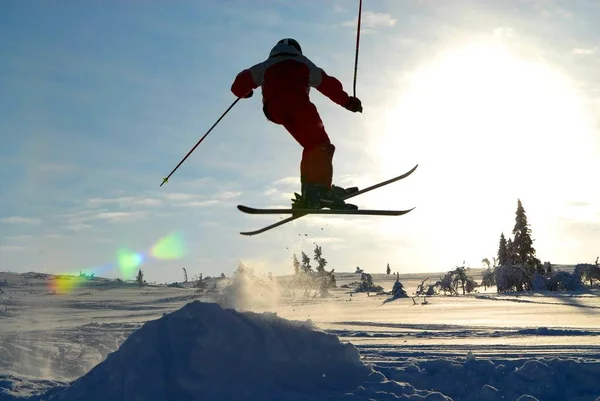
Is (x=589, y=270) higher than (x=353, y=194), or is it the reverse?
(x=353, y=194)

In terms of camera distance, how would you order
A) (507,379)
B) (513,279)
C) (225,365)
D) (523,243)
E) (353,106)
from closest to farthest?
1. (225,365)
2. (507,379)
3. (353,106)
4. (513,279)
5. (523,243)

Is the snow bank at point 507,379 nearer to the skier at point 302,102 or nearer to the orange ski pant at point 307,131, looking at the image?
the skier at point 302,102

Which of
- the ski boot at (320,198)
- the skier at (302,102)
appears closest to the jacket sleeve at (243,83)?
the skier at (302,102)

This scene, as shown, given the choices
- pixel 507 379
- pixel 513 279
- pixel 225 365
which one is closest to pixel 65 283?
pixel 513 279

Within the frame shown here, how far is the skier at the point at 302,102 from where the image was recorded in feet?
18.0

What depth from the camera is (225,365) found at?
4258 mm

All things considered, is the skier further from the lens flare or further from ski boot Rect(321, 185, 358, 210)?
the lens flare

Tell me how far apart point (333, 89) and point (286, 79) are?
622 mm

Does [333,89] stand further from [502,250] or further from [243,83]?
[502,250]

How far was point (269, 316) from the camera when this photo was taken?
4.96m

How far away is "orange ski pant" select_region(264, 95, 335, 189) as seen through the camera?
546cm

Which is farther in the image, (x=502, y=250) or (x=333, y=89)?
(x=502, y=250)

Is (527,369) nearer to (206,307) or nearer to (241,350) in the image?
(241,350)

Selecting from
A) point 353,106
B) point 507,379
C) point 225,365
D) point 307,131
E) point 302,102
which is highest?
point 353,106
